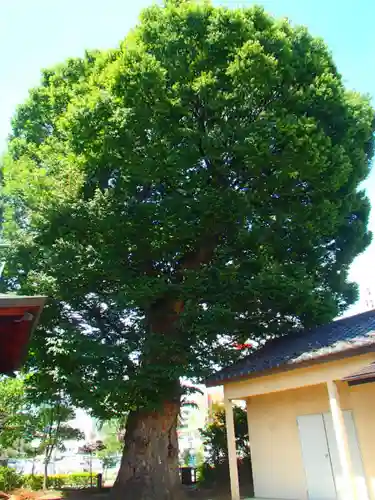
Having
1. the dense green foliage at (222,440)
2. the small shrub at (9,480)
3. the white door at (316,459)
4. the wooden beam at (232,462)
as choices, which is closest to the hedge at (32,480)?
the small shrub at (9,480)

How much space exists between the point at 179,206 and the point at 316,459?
7.66m

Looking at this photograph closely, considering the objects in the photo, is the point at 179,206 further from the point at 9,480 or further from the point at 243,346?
the point at 9,480

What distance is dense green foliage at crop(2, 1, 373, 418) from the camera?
36.0 ft

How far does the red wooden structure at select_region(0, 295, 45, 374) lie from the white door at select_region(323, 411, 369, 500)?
7.65 meters

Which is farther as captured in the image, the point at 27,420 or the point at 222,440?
the point at 27,420

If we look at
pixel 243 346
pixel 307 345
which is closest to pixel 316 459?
pixel 307 345

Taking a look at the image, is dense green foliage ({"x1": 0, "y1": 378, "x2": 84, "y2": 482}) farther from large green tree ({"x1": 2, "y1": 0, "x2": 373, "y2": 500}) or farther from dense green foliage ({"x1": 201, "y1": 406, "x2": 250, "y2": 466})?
large green tree ({"x1": 2, "y1": 0, "x2": 373, "y2": 500})

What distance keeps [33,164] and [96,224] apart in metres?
4.69

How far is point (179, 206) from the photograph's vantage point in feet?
37.6

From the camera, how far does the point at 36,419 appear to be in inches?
863

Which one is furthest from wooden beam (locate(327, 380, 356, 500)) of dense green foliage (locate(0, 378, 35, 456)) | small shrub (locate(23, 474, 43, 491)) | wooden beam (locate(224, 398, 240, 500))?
small shrub (locate(23, 474, 43, 491))

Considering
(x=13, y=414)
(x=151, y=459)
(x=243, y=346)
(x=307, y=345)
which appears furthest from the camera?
(x=13, y=414)

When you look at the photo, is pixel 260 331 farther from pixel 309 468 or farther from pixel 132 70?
pixel 132 70

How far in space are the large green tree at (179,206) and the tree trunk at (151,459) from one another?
0.15 ft
